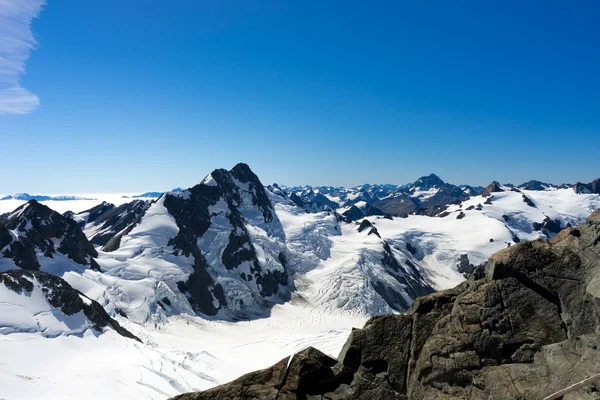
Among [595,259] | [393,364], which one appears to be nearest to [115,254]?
[393,364]

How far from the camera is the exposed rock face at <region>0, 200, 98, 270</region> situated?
8725 centimetres

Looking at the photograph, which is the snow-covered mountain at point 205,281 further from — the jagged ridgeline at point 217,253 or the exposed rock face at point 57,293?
the exposed rock face at point 57,293

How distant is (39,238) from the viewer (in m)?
96.1

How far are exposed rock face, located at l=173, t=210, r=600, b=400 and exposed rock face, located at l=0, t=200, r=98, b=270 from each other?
93988 millimetres

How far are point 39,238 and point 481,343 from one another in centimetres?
11173

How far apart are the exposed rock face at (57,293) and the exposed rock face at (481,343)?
182 feet

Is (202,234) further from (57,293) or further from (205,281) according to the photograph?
(57,293)

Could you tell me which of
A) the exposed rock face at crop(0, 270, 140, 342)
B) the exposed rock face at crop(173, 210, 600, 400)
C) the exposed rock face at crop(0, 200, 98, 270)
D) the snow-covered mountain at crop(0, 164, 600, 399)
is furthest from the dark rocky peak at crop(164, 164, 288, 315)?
the exposed rock face at crop(173, 210, 600, 400)

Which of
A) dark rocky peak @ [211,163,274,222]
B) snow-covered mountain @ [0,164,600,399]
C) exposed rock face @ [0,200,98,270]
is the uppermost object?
dark rocky peak @ [211,163,274,222]

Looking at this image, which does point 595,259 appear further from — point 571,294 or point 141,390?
point 141,390

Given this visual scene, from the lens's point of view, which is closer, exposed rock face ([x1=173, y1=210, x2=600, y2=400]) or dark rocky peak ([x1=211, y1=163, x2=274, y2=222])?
exposed rock face ([x1=173, y1=210, x2=600, y2=400])

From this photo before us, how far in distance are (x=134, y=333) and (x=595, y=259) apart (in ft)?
267

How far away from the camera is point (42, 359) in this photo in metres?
46.8

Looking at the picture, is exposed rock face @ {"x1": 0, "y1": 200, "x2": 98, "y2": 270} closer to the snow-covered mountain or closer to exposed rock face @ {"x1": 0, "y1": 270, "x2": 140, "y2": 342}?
the snow-covered mountain
